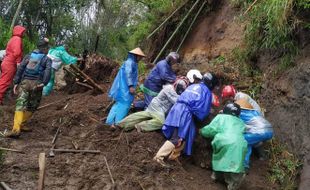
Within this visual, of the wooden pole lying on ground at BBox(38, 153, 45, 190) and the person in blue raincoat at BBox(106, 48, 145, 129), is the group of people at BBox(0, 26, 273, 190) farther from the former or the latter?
the wooden pole lying on ground at BBox(38, 153, 45, 190)

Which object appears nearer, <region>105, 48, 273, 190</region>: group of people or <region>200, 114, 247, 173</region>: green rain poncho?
<region>200, 114, 247, 173</region>: green rain poncho

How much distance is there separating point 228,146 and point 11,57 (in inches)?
250

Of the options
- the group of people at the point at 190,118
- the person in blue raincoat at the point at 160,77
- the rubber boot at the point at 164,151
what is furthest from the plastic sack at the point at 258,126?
the person in blue raincoat at the point at 160,77

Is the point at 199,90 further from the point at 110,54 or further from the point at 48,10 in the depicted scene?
the point at 110,54

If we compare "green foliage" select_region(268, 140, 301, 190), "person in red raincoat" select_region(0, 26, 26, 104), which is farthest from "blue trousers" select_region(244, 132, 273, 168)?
"person in red raincoat" select_region(0, 26, 26, 104)

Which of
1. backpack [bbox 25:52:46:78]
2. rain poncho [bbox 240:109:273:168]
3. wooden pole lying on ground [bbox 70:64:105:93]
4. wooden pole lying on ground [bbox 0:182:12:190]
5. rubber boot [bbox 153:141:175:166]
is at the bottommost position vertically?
wooden pole lying on ground [bbox 0:182:12:190]

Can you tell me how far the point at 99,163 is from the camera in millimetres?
7734

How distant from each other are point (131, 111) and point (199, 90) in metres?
2.22

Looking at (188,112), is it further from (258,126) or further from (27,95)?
Answer: (27,95)

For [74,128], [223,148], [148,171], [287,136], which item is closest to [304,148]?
[287,136]

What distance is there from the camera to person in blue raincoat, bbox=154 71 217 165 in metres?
7.82

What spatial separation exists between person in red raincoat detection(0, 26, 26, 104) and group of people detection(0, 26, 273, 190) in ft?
6.92

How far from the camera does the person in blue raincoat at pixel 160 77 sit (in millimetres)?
9383

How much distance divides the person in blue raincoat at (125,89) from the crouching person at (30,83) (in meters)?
1.40
